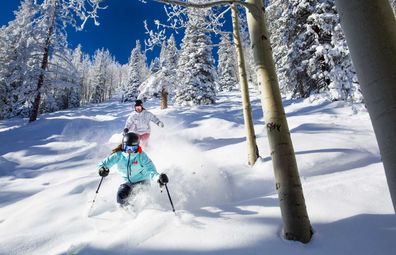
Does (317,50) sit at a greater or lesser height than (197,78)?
lesser

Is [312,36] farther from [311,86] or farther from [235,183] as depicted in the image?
[235,183]

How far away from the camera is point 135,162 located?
5.38 meters

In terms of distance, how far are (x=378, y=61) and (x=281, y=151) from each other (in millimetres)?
1803

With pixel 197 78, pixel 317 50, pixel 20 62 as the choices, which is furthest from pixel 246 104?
pixel 20 62

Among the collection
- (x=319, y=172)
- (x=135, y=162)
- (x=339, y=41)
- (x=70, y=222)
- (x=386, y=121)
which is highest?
(x=339, y=41)

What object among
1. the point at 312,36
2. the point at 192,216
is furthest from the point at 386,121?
the point at 312,36

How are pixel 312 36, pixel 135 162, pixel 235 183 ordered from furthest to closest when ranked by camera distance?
1. pixel 312 36
2. pixel 235 183
3. pixel 135 162

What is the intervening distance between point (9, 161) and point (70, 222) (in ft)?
32.7

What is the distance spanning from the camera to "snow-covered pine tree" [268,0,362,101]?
13070mm

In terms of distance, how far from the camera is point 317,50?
13969 mm

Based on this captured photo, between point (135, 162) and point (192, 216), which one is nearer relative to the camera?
point (192, 216)

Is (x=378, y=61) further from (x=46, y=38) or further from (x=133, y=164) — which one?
(x=46, y=38)

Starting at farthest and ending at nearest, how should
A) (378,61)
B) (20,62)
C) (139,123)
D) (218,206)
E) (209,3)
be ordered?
1. (20,62)
2. (139,123)
3. (218,206)
4. (209,3)
5. (378,61)

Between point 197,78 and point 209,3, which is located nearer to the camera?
point 209,3
